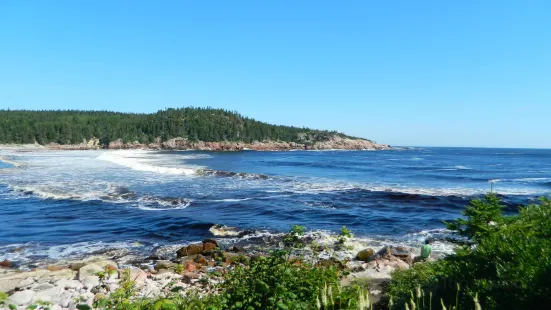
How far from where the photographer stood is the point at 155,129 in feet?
462

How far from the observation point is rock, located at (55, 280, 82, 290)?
8.24 meters

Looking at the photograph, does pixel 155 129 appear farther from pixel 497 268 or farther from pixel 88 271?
pixel 497 268

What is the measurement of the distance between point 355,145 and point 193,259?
519 feet

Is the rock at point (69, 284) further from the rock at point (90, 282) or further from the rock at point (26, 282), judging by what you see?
the rock at point (26, 282)

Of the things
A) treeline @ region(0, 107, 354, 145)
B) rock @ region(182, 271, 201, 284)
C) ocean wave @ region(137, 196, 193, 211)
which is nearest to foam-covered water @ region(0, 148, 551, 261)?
ocean wave @ region(137, 196, 193, 211)

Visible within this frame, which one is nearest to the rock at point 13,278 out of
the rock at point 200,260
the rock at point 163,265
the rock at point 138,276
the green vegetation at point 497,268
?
the rock at point 138,276

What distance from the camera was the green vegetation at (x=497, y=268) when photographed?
3.84 m

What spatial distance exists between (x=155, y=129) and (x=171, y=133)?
650 cm

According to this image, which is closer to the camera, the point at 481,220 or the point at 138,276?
the point at 481,220

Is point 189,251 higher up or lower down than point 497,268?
lower down

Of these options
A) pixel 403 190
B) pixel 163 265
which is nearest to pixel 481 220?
pixel 163 265

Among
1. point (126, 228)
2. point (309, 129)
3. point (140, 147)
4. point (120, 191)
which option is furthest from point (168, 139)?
point (126, 228)

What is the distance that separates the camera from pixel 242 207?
69.6 feet

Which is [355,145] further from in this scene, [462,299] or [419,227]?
[462,299]
